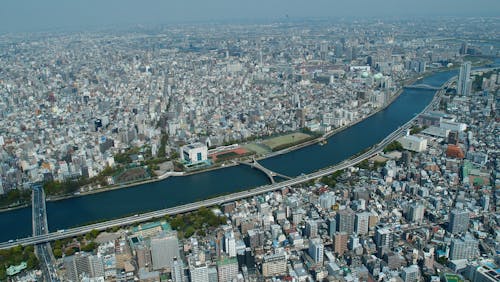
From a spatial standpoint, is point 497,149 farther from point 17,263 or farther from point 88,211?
point 17,263

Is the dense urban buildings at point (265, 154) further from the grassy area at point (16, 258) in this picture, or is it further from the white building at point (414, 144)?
the grassy area at point (16, 258)

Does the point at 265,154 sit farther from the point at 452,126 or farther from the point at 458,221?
the point at 452,126

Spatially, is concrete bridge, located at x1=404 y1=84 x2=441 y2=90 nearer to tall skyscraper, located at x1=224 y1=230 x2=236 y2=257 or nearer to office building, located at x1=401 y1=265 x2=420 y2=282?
office building, located at x1=401 y1=265 x2=420 y2=282

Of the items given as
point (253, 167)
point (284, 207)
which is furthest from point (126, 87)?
point (284, 207)

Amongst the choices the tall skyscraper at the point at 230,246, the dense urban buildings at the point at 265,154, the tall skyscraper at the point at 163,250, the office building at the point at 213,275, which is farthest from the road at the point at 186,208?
the office building at the point at 213,275

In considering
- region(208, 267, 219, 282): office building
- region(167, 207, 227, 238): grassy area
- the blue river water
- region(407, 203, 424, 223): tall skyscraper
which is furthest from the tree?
region(407, 203, 424, 223): tall skyscraper

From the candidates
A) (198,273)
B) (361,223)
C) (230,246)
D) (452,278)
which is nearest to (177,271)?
(198,273)
